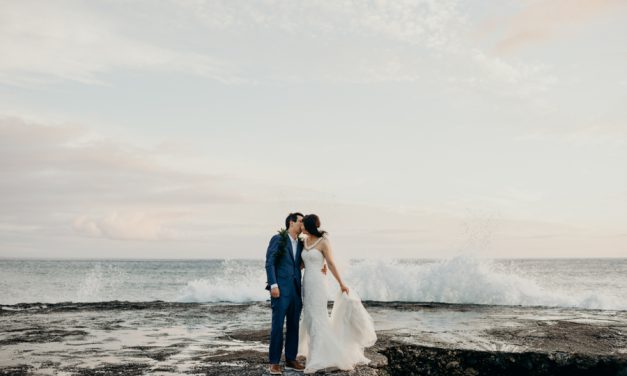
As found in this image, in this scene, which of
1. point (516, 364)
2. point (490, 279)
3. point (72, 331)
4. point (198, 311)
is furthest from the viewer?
point (490, 279)

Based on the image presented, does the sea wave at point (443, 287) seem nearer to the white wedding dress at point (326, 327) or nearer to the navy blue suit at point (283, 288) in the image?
the white wedding dress at point (326, 327)

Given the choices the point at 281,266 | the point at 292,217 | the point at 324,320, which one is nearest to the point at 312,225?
the point at 292,217

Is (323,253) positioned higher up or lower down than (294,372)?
higher up

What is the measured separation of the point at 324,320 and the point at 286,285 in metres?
0.77

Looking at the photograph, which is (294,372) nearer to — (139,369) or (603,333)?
(139,369)

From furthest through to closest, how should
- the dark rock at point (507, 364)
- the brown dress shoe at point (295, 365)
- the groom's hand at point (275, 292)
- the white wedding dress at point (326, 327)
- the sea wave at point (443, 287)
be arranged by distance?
the sea wave at point (443, 287), the dark rock at point (507, 364), the brown dress shoe at point (295, 365), the white wedding dress at point (326, 327), the groom's hand at point (275, 292)

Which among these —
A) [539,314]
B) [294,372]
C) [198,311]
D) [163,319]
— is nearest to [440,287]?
[539,314]

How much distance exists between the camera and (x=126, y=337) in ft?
41.6

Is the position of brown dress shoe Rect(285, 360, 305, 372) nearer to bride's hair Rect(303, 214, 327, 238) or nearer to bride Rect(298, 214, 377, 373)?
bride Rect(298, 214, 377, 373)

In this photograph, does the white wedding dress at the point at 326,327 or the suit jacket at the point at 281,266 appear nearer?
the suit jacket at the point at 281,266

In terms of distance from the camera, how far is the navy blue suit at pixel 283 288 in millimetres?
7359

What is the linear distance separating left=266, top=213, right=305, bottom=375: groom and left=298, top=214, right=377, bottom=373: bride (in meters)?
0.13

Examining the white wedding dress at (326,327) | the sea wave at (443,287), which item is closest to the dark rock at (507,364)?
the white wedding dress at (326,327)

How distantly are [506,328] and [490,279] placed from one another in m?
12.6
